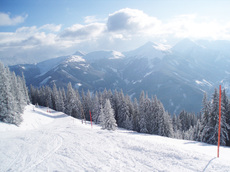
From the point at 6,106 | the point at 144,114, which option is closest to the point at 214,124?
the point at 144,114

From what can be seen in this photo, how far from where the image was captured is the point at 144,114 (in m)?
44.5

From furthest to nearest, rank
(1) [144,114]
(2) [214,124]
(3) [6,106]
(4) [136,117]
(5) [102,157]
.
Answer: (4) [136,117]
(1) [144,114]
(3) [6,106]
(2) [214,124]
(5) [102,157]

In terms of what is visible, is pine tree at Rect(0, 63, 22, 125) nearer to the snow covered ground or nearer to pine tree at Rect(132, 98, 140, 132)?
the snow covered ground

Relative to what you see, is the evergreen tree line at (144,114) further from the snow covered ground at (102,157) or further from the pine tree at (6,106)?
the pine tree at (6,106)

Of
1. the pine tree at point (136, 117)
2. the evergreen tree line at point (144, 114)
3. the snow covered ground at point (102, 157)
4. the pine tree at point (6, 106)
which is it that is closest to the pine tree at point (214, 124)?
the evergreen tree line at point (144, 114)

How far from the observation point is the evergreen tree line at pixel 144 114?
88.9 ft

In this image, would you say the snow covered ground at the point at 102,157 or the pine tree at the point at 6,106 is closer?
the snow covered ground at the point at 102,157

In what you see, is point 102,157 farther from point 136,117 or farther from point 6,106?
point 136,117

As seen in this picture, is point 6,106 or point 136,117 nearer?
point 6,106

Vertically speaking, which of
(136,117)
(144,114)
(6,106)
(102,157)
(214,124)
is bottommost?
(136,117)

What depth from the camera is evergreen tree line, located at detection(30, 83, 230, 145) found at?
2711 centimetres

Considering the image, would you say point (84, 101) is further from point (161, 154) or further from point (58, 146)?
point (161, 154)

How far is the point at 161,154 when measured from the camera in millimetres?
10867

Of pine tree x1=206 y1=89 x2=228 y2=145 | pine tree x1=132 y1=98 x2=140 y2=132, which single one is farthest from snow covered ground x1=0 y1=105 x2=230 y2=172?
pine tree x1=132 y1=98 x2=140 y2=132
